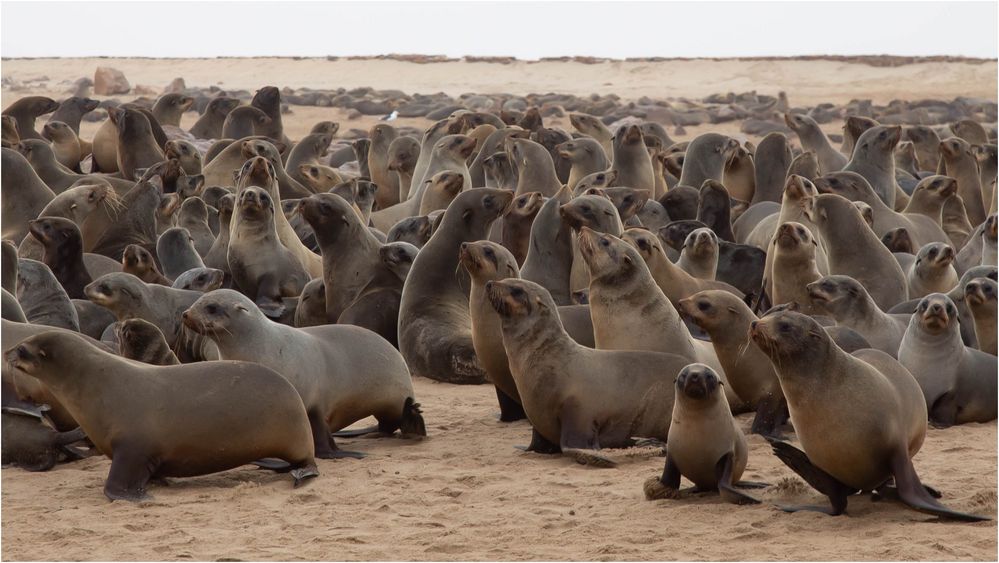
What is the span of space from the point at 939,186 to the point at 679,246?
338cm

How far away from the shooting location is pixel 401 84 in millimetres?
51781

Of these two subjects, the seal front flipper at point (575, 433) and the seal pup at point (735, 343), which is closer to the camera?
the seal front flipper at point (575, 433)

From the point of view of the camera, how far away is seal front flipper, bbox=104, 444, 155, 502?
208 inches

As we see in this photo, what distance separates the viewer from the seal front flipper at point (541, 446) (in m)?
6.27

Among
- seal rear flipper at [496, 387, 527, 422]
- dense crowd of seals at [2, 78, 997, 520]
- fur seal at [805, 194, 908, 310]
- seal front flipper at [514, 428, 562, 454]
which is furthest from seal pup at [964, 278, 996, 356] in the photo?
seal front flipper at [514, 428, 562, 454]

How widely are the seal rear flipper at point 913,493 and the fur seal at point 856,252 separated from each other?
4.02 metres

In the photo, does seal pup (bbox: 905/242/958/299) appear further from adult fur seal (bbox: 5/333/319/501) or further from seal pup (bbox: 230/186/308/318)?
adult fur seal (bbox: 5/333/319/501)

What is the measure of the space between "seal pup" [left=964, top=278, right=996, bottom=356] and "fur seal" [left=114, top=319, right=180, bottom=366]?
4389 mm

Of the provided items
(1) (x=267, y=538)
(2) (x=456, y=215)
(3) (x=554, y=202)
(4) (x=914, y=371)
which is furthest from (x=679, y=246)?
(1) (x=267, y=538)

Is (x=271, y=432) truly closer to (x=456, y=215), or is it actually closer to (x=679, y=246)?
(x=456, y=215)

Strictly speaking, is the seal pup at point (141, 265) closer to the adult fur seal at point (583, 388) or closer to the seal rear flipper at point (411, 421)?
the seal rear flipper at point (411, 421)

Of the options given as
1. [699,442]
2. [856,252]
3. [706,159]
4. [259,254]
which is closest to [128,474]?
[699,442]

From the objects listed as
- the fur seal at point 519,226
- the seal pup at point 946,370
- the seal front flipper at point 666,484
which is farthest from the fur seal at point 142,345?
the seal pup at point 946,370

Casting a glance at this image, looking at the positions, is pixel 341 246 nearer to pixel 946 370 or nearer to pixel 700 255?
pixel 700 255
